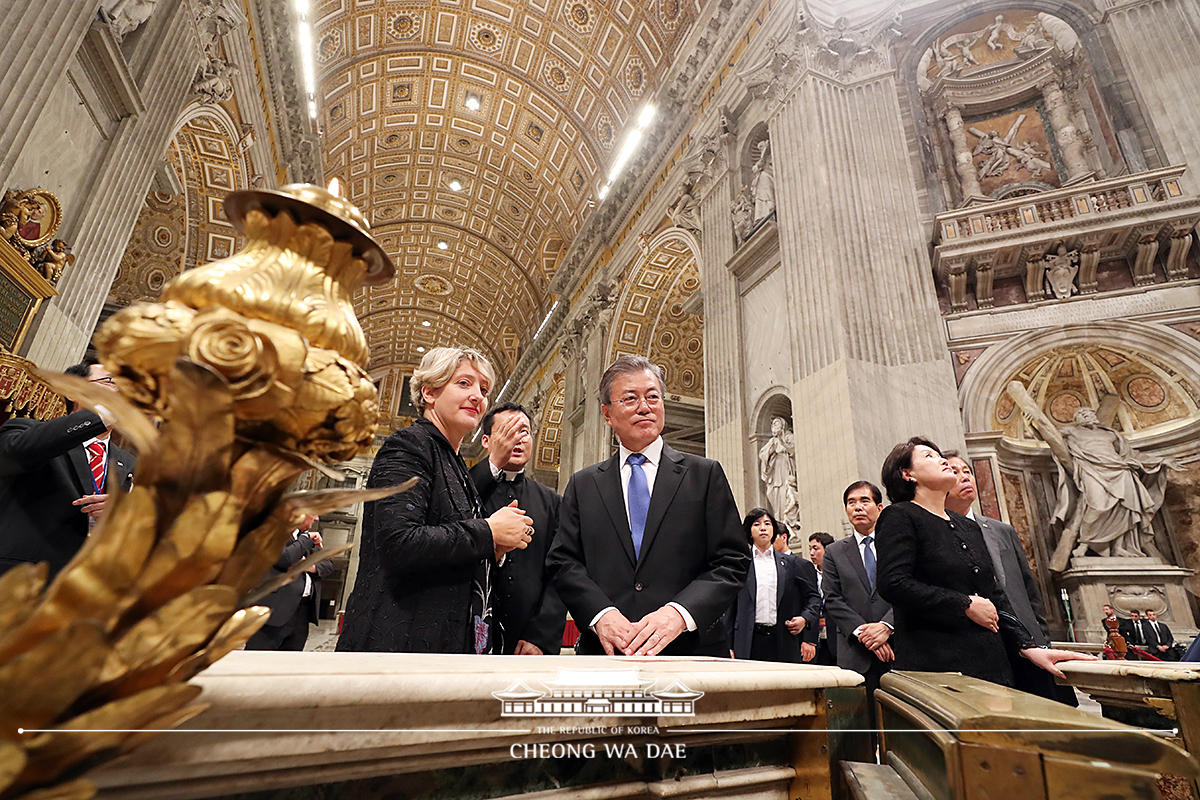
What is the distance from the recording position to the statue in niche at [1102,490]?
5.07 metres

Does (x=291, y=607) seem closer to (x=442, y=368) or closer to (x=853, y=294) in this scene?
(x=442, y=368)

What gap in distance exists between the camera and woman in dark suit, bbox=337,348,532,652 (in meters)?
1.33

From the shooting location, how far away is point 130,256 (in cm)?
811

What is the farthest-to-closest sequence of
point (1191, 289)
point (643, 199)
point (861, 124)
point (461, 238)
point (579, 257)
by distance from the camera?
1. point (461, 238)
2. point (579, 257)
3. point (643, 199)
4. point (861, 124)
5. point (1191, 289)

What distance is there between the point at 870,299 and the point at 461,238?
15905 mm

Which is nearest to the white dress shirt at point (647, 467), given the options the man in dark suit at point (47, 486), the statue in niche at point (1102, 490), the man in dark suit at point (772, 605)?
the man in dark suit at point (47, 486)

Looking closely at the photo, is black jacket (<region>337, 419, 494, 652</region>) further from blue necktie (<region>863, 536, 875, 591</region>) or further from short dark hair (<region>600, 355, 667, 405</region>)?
blue necktie (<region>863, 536, 875, 591</region>)

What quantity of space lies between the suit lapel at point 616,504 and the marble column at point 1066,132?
23.4ft

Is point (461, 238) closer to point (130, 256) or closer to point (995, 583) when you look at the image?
point (130, 256)

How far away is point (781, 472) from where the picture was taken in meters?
6.07

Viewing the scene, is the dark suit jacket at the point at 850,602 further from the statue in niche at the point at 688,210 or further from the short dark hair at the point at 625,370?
the statue in niche at the point at 688,210

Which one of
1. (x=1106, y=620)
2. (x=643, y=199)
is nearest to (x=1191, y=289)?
(x=1106, y=620)

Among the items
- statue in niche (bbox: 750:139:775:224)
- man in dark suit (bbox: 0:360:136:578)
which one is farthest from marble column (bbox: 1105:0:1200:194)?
man in dark suit (bbox: 0:360:136:578)

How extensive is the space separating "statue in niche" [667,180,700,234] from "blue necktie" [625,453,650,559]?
7913 mm
